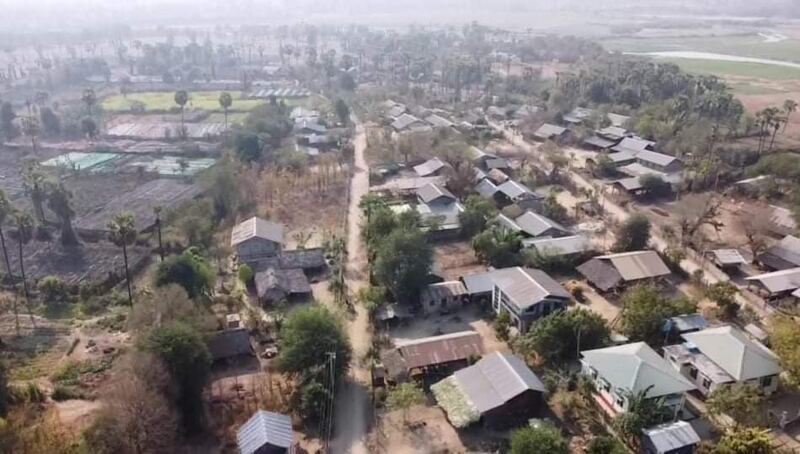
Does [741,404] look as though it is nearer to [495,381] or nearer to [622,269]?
[495,381]

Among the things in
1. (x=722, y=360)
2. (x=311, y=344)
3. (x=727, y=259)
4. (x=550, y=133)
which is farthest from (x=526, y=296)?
(x=550, y=133)

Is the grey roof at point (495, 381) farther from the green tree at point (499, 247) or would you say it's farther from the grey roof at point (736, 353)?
the green tree at point (499, 247)

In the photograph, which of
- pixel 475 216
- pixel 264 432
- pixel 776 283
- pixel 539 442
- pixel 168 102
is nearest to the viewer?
pixel 539 442

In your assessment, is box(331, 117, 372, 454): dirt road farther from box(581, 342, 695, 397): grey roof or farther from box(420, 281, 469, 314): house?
box(581, 342, 695, 397): grey roof

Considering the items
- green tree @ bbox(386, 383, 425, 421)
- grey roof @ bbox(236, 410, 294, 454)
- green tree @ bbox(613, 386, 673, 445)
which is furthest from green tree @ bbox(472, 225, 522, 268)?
grey roof @ bbox(236, 410, 294, 454)

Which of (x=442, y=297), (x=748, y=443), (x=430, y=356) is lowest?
(x=430, y=356)

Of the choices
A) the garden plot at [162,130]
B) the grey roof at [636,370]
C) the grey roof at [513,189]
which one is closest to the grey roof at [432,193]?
the grey roof at [513,189]
